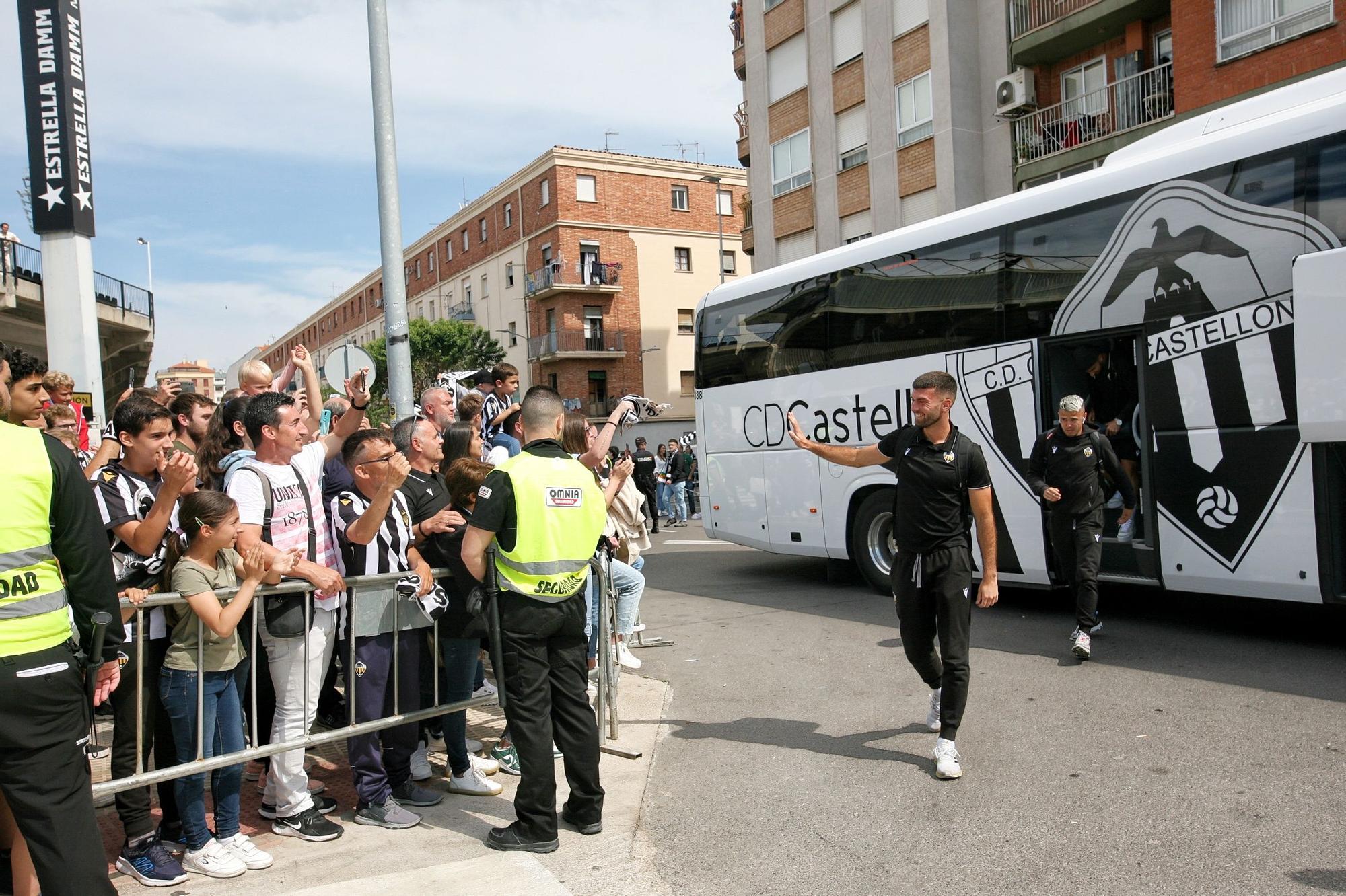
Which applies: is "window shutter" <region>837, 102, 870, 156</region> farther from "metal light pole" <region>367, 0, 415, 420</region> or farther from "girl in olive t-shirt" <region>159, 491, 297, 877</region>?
"girl in olive t-shirt" <region>159, 491, 297, 877</region>

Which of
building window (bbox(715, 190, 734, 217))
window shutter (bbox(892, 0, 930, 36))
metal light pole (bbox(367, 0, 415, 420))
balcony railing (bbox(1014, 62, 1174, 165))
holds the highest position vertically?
building window (bbox(715, 190, 734, 217))

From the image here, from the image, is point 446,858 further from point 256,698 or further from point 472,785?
point 256,698

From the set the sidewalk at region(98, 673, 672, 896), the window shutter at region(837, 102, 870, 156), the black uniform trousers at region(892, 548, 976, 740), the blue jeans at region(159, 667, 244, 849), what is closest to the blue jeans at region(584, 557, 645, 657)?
the sidewalk at region(98, 673, 672, 896)

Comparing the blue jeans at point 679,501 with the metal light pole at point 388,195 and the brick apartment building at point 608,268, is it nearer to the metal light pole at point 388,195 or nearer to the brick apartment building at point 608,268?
the metal light pole at point 388,195

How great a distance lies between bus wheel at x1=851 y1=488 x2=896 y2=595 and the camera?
978 cm

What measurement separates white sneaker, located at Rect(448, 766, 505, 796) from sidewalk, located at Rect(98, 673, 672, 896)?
1.1 inches

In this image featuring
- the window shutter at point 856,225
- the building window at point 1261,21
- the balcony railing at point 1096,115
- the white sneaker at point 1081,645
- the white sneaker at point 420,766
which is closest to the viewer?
the white sneaker at point 420,766

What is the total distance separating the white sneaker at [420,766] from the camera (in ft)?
16.1

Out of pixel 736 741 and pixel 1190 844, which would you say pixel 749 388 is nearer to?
pixel 736 741

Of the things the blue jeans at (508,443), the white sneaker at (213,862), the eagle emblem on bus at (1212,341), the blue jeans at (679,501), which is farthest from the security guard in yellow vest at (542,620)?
the blue jeans at (679,501)

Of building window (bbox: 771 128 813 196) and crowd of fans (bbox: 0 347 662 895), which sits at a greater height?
building window (bbox: 771 128 813 196)

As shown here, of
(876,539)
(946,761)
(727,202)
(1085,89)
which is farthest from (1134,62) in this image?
(727,202)

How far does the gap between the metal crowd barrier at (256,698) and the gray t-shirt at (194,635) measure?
0.03 meters

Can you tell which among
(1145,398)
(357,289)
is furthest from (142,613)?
(357,289)
